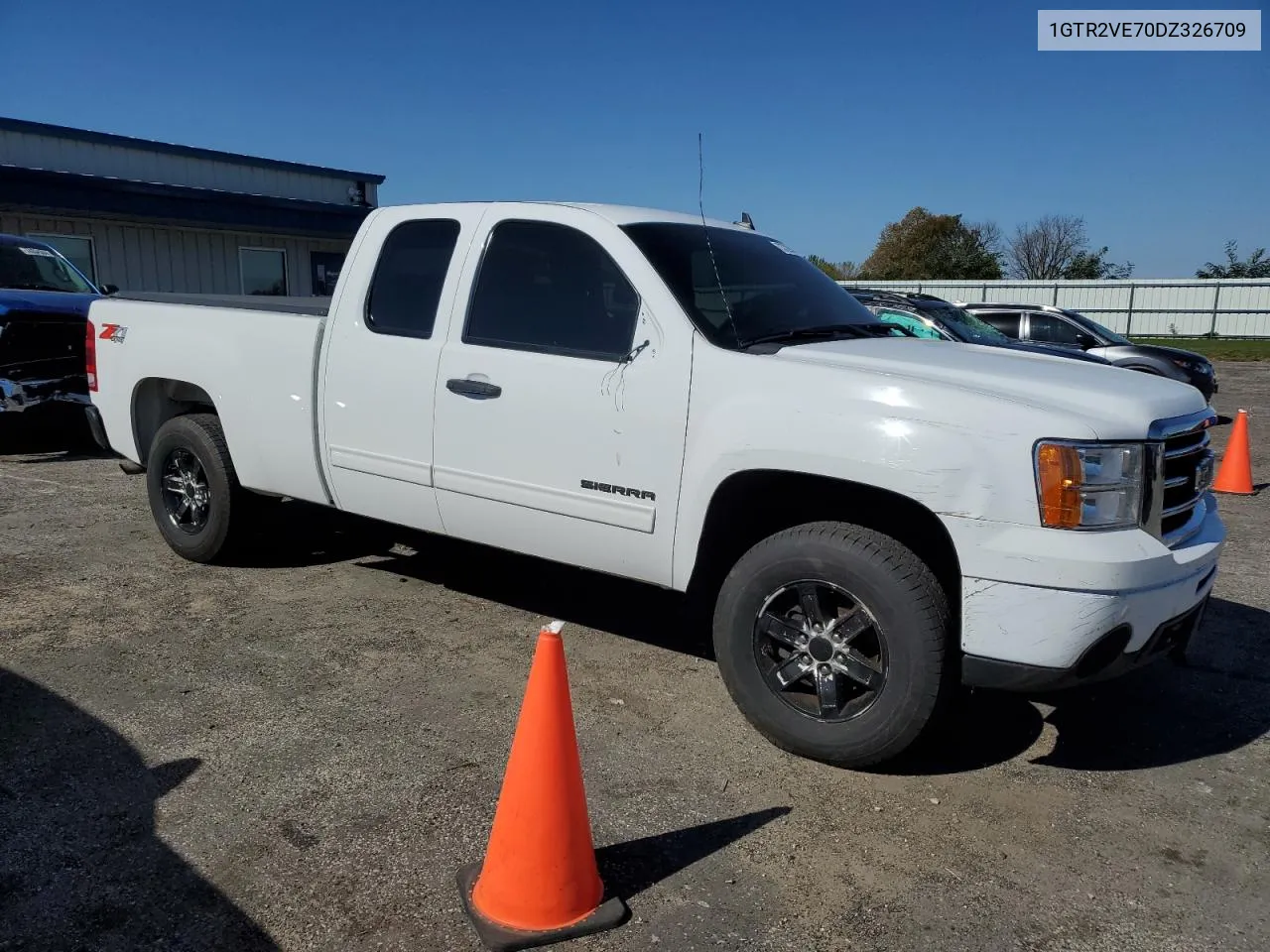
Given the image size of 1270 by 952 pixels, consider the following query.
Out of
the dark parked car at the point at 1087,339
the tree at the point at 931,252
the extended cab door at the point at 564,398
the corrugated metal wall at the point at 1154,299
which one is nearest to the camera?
the extended cab door at the point at 564,398

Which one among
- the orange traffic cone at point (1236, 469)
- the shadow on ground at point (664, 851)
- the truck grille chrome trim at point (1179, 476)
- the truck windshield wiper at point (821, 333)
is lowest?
the shadow on ground at point (664, 851)

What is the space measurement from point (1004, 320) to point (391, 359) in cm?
1365

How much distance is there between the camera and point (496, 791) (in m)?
3.40

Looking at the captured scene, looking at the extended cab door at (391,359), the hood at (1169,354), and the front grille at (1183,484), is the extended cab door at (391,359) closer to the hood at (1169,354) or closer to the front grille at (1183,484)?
the front grille at (1183,484)

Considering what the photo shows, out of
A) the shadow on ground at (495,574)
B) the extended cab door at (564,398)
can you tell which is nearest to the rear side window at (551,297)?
the extended cab door at (564,398)

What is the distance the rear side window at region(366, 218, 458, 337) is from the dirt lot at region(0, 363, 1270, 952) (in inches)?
59.6

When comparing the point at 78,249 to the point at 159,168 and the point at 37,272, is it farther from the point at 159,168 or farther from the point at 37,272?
the point at 37,272

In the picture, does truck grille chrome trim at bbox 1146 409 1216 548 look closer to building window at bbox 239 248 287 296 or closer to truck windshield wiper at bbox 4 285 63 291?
truck windshield wiper at bbox 4 285 63 291

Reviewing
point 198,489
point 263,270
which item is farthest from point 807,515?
point 263,270

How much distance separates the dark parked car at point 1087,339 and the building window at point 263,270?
42.4 ft

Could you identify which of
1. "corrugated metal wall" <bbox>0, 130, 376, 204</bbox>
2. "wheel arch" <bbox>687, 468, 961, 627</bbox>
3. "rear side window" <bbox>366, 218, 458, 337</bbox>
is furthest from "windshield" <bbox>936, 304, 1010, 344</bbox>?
"corrugated metal wall" <bbox>0, 130, 376, 204</bbox>

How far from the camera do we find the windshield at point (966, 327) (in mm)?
12570

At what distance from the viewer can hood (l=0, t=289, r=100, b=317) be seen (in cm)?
903

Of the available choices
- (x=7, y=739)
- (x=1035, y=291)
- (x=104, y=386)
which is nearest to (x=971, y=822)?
(x=7, y=739)
